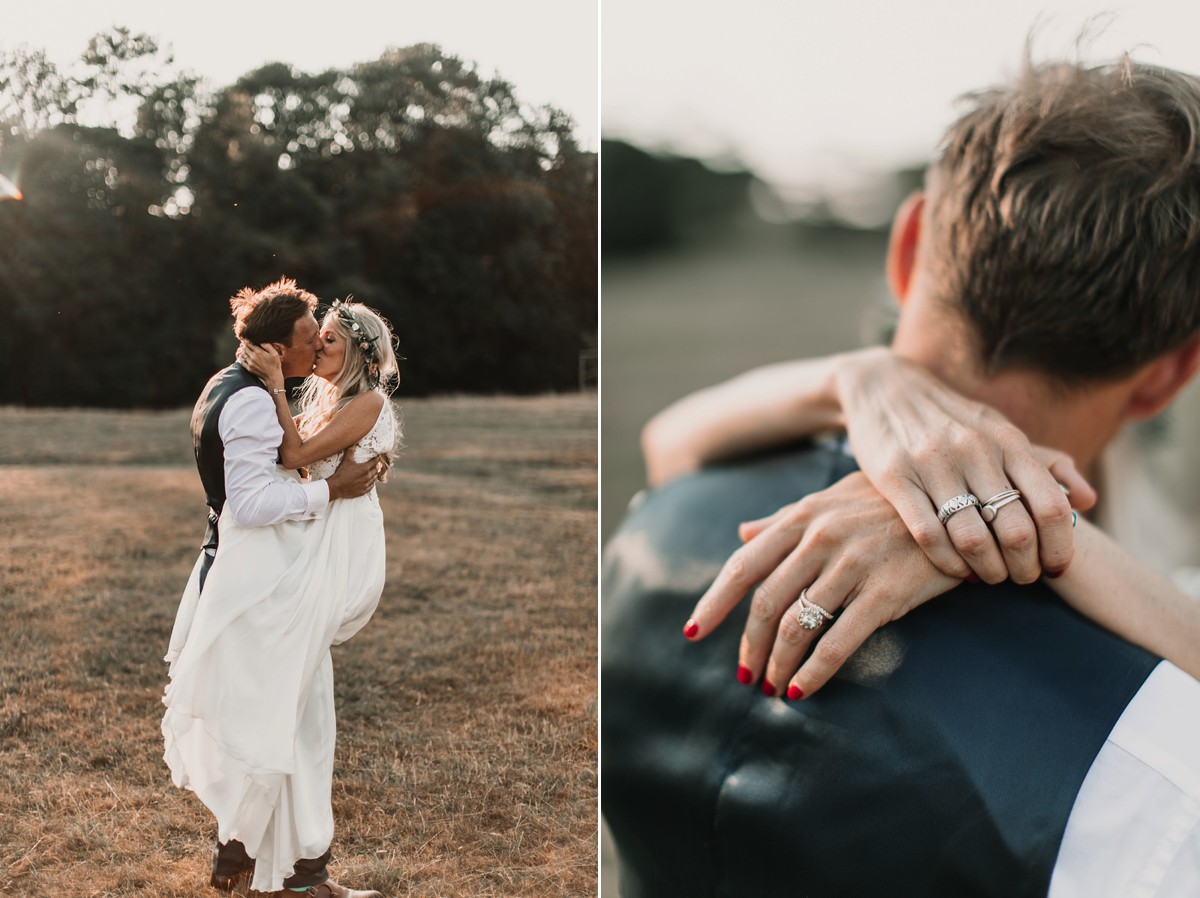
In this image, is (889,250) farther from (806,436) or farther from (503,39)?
(503,39)

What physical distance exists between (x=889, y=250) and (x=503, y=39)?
99cm

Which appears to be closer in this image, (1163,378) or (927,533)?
(927,533)

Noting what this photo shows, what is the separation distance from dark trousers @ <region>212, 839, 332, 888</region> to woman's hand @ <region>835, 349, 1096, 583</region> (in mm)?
1171

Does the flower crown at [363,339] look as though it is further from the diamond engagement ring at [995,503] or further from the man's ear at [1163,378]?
the man's ear at [1163,378]

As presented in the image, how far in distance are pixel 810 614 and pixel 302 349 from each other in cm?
87

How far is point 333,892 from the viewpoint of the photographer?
1.74 m

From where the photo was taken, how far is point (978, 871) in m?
1.10

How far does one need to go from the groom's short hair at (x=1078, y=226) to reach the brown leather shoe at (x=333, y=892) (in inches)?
56.3

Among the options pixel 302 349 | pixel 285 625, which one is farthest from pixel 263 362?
pixel 285 625

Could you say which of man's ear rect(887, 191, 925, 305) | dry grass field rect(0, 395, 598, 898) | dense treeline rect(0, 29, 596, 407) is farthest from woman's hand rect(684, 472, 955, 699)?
dense treeline rect(0, 29, 596, 407)

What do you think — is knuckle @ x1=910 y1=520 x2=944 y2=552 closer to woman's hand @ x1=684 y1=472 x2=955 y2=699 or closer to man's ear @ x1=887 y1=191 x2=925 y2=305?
woman's hand @ x1=684 y1=472 x2=955 y2=699

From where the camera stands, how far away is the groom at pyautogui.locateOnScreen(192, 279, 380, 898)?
1.46 metres

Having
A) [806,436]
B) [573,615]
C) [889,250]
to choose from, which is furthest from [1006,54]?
[573,615]

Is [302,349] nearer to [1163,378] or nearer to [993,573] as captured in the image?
[993,573]
